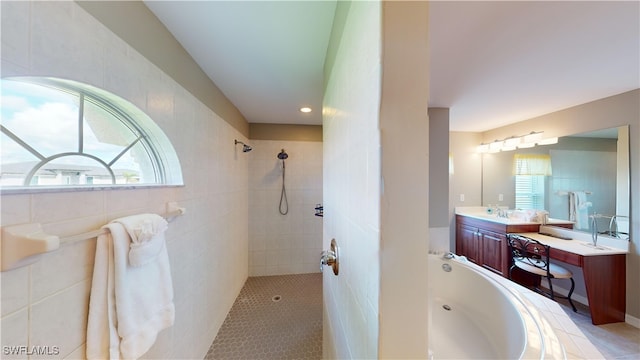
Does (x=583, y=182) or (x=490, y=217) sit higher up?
(x=583, y=182)

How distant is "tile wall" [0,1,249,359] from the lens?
24.2 inches

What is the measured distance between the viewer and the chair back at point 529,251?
2363 mm

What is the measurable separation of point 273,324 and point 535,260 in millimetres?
3144

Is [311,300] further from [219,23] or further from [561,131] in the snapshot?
[561,131]

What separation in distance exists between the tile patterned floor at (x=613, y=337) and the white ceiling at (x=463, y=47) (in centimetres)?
237

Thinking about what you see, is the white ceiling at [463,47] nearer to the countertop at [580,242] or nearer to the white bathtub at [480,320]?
the countertop at [580,242]

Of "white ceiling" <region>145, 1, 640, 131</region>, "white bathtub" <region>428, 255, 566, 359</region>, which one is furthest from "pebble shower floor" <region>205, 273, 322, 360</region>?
"white ceiling" <region>145, 1, 640, 131</region>

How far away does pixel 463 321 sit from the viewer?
2.00 metres

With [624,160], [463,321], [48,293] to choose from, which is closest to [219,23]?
[48,293]

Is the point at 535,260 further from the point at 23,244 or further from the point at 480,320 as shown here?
the point at 23,244

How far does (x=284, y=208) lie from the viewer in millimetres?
3314

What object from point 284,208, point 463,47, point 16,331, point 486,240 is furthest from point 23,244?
point 486,240

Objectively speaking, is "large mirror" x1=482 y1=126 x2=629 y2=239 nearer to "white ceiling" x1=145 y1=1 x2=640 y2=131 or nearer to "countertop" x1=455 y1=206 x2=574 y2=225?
"countertop" x1=455 y1=206 x2=574 y2=225

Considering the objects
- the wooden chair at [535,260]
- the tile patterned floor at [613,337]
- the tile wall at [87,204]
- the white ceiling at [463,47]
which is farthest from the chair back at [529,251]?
the tile wall at [87,204]
